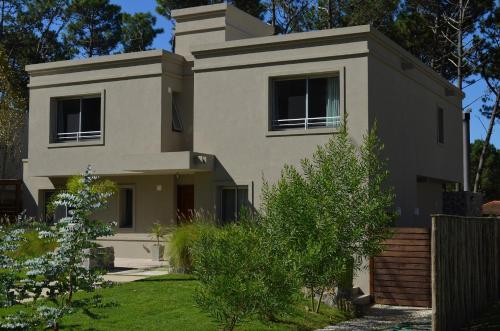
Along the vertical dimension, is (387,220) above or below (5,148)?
below

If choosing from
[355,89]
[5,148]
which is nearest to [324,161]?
[355,89]

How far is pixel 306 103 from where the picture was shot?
18438mm

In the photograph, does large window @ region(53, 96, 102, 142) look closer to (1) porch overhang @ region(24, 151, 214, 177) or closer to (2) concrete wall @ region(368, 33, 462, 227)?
(1) porch overhang @ region(24, 151, 214, 177)

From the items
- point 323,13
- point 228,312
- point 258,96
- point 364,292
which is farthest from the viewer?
point 323,13

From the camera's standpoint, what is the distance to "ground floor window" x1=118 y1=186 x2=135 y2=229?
854 inches

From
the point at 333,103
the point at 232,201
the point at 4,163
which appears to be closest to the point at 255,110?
the point at 333,103

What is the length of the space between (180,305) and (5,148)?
23.0 metres

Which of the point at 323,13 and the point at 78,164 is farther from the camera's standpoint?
the point at 323,13

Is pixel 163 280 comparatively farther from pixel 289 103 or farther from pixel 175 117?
pixel 175 117

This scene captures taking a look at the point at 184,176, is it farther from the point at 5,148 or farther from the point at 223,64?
the point at 5,148

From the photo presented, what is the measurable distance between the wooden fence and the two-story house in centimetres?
506

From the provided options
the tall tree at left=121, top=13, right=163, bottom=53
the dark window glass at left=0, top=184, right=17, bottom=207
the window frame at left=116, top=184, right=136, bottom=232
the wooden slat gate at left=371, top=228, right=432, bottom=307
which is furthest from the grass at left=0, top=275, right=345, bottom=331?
the tall tree at left=121, top=13, right=163, bottom=53

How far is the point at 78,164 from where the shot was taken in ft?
71.3

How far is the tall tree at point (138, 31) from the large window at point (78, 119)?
68.9 feet
